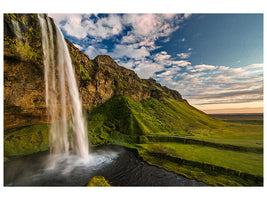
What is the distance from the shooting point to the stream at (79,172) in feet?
41.2

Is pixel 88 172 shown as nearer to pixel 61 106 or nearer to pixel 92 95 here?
pixel 61 106

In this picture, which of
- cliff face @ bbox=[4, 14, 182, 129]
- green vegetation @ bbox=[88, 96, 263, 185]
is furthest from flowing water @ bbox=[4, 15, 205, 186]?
green vegetation @ bbox=[88, 96, 263, 185]

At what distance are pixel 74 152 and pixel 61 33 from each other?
24.7 meters

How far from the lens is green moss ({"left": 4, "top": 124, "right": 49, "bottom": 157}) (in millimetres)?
18156

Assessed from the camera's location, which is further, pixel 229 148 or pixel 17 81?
pixel 229 148

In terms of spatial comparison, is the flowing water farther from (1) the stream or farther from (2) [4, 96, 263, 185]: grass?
(2) [4, 96, 263, 185]: grass

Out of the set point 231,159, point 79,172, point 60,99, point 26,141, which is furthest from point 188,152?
point 26,141

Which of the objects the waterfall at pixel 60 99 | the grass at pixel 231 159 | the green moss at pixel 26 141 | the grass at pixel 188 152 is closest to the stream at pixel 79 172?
the green moss at pixel 26 141

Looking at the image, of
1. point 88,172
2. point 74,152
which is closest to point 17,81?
point 74,152

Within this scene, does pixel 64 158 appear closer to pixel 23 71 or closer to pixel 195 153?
pixel 23 71

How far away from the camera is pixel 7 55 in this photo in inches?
588

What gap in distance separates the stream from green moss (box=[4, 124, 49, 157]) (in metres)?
1.94

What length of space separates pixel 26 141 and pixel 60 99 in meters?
9.98

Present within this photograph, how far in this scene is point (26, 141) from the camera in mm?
20016
